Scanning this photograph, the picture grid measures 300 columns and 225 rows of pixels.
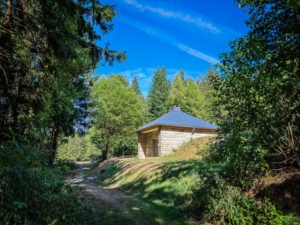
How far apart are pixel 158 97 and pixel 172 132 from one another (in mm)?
23074

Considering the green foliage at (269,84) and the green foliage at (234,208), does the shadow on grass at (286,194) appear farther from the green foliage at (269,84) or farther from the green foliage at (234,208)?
the green foliage at (269,84)

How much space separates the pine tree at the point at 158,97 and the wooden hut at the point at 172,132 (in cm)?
1813

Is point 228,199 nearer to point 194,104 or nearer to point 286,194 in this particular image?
point 286,194

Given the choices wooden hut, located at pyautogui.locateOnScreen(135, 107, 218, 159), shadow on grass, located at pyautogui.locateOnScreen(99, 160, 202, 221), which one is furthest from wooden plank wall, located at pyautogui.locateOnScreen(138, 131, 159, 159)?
shadow on grass, located at pyautogui.locateOnScreen(99, 160, 202, 221)

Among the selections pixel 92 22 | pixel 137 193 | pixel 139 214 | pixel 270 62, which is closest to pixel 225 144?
pixel 270 62

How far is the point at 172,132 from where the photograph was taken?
18.0 m

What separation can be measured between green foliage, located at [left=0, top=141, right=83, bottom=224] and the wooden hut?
45.5 ft

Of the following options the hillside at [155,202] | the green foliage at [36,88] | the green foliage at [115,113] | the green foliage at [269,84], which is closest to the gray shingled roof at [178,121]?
the green foliage at [115,113]

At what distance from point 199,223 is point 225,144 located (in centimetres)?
185

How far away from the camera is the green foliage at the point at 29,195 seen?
106 inches

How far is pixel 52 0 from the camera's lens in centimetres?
514

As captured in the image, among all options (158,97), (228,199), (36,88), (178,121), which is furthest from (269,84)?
(158,97)

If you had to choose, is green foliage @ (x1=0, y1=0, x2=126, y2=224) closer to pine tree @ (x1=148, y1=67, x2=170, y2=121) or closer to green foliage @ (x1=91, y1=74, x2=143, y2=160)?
green foliage @ (x1=91, y1=74, x2=143, y2=160)

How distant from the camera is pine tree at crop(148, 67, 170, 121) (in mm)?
39375
